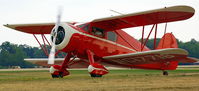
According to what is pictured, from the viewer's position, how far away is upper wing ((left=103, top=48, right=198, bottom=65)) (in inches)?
695

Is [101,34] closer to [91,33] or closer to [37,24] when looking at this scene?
[91,33]

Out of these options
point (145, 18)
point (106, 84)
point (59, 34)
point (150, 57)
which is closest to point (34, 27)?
point (59, 34)

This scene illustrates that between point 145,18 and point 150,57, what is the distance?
79.1 inches

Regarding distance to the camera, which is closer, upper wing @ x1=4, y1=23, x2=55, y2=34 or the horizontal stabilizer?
the horizontal stabilizer

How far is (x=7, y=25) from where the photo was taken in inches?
839

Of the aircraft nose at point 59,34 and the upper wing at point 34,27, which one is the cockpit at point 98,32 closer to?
the aircraft nose at point 59,34

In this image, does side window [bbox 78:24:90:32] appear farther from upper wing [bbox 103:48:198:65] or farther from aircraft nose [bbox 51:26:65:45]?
upper wing [bbox 103:48:198:65]

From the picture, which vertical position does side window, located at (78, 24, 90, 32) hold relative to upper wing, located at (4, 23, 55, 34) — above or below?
below

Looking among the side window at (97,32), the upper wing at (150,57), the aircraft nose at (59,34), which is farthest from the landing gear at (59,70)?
the upper wing at (150,57)

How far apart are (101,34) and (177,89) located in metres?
9.75

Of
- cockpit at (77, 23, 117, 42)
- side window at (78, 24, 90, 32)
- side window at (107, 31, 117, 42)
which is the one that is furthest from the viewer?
side window at (107, 31, 117, 42)

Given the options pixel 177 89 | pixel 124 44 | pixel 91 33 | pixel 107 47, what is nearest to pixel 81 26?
pixel 91 33

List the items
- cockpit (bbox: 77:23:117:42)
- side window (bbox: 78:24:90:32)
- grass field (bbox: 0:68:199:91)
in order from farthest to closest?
cockpit (bbox: 77:23:117:42) < side window (bbox: 78:24:90:32) < grass field (bbox: 0:68:199:91)

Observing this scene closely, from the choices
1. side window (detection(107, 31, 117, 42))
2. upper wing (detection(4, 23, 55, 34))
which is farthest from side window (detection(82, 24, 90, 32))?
upper wing (detection(4, 23, 55, 34))
